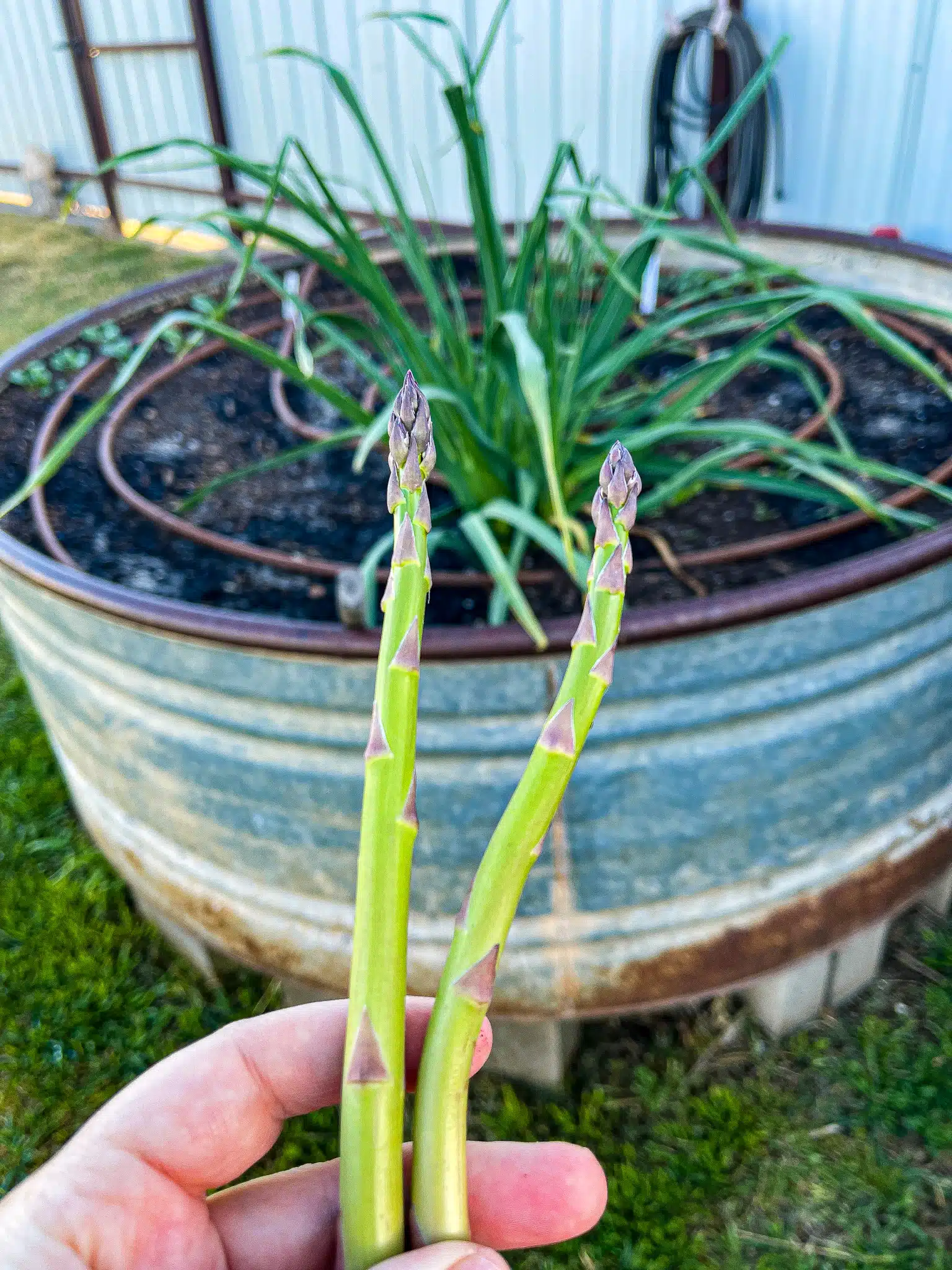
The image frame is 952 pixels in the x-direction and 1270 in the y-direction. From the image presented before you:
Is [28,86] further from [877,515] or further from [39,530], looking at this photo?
[877,515]

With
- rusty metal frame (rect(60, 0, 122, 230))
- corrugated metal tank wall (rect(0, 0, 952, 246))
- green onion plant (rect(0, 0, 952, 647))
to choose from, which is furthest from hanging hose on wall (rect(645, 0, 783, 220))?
rusty metal frame (rect(60, 0, 122, 230))

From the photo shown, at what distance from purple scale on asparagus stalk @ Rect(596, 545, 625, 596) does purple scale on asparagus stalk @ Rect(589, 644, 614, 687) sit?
0.03 metres

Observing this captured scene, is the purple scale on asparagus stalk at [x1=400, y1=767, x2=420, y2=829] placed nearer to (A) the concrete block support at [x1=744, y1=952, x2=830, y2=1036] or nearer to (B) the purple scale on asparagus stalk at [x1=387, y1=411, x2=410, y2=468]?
(B) the purple scale on asparagus stalk at [x1=387, y1=411, x2=410, y2=468]

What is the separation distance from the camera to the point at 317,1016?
791 mm

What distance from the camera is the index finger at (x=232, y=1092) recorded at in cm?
74

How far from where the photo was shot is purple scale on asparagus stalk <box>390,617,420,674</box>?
1.55ft

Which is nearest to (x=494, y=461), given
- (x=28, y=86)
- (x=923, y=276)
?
(x=923, y=276)

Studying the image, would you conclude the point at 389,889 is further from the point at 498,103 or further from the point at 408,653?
the point at 498,103

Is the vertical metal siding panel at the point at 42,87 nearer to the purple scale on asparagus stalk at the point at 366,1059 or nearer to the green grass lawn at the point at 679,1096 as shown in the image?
the green grass lawn at the point at 679,1096

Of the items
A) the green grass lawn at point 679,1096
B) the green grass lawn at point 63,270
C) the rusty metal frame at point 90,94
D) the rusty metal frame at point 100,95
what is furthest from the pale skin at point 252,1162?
the rusty metal frame at point 90,94

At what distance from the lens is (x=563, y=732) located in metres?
0.47

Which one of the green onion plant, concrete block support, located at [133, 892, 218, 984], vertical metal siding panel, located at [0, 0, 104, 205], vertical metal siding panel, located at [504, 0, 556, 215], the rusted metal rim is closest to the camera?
the rusted metal rim

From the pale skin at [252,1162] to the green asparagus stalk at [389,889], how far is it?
187mm

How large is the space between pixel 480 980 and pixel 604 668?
17cm
